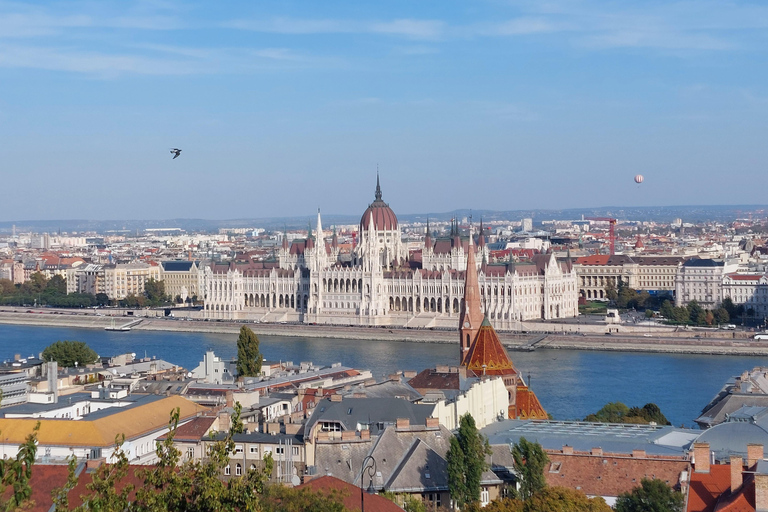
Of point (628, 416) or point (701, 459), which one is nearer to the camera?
point (701, 459)

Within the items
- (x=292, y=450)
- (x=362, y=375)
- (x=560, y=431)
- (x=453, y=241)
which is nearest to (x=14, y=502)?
(x=292, y=450)

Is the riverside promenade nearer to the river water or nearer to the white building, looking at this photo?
the river water

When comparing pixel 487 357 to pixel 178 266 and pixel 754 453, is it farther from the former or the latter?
pixel 178 266

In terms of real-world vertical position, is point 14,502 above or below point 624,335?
above

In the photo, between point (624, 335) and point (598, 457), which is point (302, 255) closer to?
point (624, 335)

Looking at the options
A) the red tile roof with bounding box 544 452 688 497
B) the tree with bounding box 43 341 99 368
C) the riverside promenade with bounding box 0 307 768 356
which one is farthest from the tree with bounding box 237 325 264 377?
the riverside promenade with bounding box 0 307 768 356

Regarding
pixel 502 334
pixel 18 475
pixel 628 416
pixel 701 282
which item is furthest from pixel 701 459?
pixel 701 282

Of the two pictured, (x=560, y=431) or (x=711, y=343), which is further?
(x=711, y=343)
